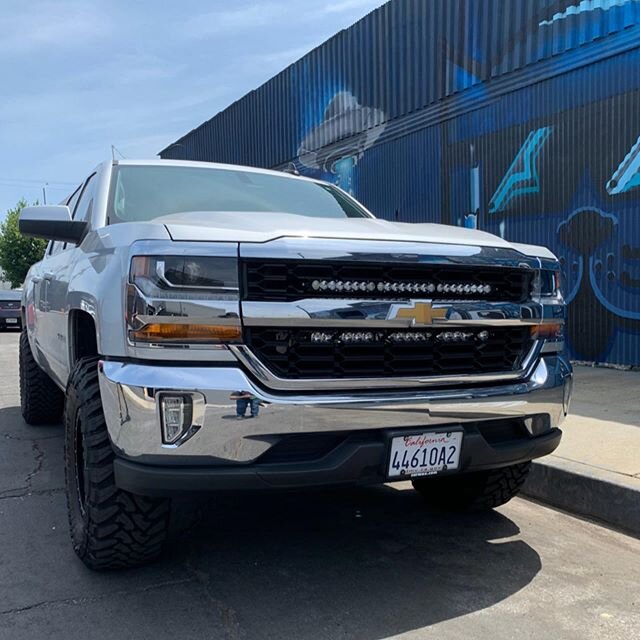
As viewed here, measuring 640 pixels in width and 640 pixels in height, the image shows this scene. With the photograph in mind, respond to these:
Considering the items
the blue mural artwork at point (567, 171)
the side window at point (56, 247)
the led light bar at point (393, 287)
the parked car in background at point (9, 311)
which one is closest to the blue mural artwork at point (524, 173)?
the blue mural artwork at point (567, 171)

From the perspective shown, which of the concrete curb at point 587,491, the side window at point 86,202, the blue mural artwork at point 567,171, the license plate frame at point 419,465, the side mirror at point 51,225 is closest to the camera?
the license plate frame at point 419,465

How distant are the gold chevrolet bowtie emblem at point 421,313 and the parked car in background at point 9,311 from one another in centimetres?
2201

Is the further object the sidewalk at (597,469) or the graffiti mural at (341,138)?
the graffiti mural at (341,138)

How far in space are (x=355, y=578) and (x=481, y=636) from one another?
646mm

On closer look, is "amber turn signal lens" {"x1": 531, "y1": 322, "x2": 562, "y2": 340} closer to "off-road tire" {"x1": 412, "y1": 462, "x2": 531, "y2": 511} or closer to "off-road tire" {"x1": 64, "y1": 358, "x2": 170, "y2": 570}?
"off-road tire" {"x1": 412, "y1": 462, "x2": 531, "y2": 511}

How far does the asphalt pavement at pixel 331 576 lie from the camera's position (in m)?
2.60

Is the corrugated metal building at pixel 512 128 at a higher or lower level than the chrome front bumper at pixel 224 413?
higher

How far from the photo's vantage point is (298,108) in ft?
52.0

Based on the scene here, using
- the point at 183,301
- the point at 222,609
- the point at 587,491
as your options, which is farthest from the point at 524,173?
the point at 222,609

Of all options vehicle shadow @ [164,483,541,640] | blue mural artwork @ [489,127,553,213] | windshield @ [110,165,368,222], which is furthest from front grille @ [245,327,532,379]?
blue mural artwork @ [489,127,553,213]

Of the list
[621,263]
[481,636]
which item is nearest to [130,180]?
[481,636]

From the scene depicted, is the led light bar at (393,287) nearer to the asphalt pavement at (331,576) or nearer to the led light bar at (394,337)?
the led light bar at (394,337)

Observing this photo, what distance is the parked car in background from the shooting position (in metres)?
22.5

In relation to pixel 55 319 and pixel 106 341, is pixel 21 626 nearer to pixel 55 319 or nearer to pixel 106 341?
pixel 106 341
